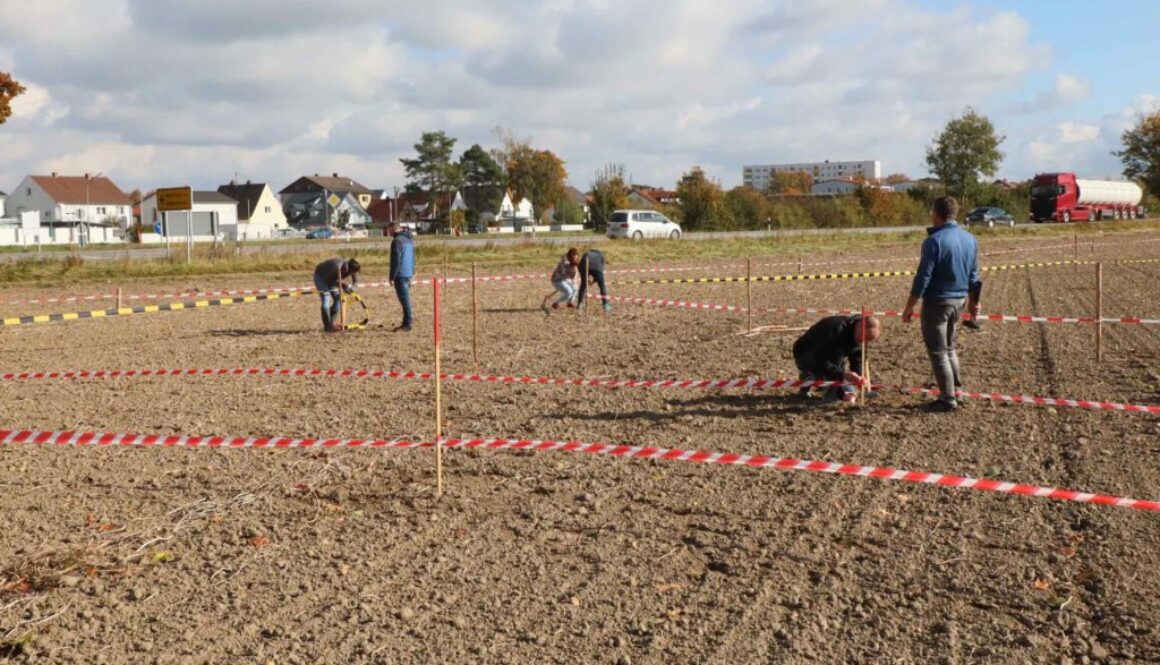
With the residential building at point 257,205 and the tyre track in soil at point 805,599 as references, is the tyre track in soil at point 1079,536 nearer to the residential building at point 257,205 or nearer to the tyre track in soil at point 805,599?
the tyre track in soil at point 805,599

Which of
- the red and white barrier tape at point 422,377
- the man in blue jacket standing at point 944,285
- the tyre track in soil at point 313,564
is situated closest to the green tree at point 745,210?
the red and white barrier tape at point 422,377

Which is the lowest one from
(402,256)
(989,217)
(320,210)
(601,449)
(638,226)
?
(601,449)

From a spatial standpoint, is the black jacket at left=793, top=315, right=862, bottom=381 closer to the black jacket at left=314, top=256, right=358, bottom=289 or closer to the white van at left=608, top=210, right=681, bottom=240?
the black jacket at left=314, top=256, right=358, bottom=289

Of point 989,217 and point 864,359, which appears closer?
point 864,359

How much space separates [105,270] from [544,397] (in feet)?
75.4

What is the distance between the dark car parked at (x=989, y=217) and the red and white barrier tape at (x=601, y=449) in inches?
2332

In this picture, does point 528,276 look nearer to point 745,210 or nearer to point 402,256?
point 402,256

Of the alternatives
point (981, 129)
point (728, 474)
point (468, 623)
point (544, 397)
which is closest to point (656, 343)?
point (544, 397)

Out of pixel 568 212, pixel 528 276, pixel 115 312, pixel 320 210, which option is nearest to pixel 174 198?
pixel 528 276

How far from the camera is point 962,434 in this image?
857cm

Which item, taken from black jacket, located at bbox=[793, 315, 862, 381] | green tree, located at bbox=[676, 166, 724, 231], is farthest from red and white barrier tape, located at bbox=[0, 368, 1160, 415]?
green tree, located at bbox=[676, 166, 724, 231]

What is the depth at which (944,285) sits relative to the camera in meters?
9.12

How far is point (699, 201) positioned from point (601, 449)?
56.1m

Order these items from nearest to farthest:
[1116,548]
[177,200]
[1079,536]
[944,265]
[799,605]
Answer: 1. [799,605]
2. [1116,548]
3. [1079,536]
4. [944,265]
5. [177,200]
